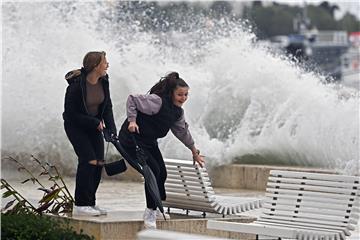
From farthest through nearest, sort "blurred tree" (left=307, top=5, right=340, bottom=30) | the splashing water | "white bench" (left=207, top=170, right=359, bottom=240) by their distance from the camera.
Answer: "blurred tree" (left=307, top=5, right=340, bottom=30)
the splashing water
"white bench" (left=207, top=170, right=359, bottom=240)

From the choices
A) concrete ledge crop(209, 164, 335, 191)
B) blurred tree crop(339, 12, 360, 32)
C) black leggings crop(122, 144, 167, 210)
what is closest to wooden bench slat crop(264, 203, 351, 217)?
black leggings crop(122, 144, 167, 210)

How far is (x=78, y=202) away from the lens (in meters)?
10.7

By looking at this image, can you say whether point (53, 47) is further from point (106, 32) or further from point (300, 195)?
point (300, 195)

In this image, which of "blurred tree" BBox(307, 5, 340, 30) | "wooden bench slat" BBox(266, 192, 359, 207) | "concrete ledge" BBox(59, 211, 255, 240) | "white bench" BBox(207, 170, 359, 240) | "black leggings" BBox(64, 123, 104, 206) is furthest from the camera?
"blurred tree" BBox(307, 5, 340, 30)

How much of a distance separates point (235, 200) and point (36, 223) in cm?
276

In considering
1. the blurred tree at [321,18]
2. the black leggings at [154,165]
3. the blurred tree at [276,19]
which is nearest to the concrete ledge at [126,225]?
the black leggings at [154,165]

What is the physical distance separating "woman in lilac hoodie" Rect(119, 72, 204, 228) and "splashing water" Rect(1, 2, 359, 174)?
22.8ft

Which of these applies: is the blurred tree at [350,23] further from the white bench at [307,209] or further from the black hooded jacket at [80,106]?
the white bench at [307,209]

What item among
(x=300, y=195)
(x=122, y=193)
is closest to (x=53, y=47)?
(x=122, y=193)

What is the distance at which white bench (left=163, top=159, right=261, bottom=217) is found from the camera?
35.9ft

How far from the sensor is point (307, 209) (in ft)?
32.7

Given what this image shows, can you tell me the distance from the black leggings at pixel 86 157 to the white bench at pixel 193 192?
28.8 inches

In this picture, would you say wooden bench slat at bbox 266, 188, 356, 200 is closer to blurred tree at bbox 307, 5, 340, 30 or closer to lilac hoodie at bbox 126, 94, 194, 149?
lilac hoodie at bbox 126, 94, 194, 149

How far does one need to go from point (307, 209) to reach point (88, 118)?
1911 millimetres
